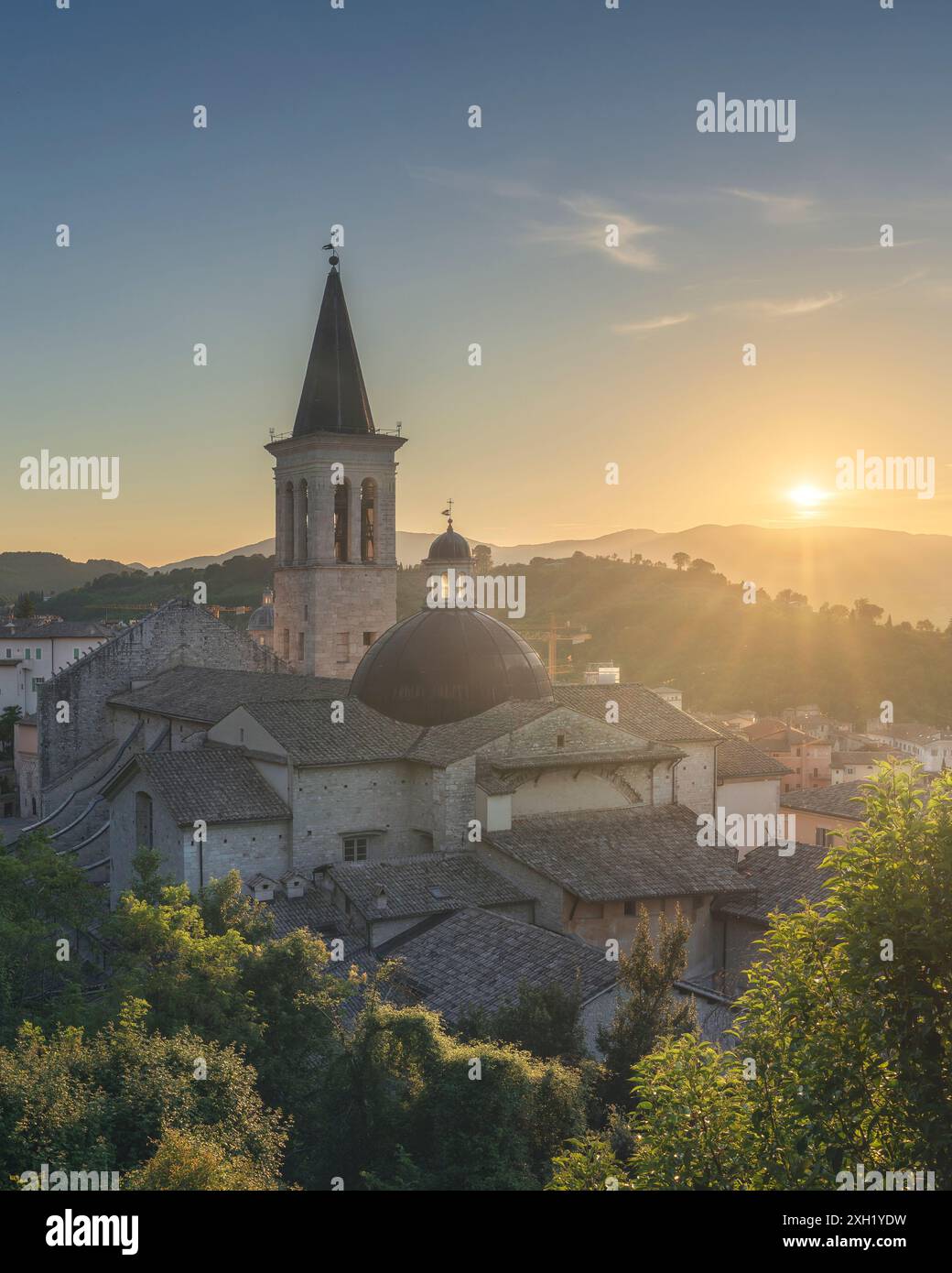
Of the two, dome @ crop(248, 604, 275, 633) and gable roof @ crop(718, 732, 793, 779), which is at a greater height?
dome @ crop(248, 604, 275, 633)

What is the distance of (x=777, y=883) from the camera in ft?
92.7

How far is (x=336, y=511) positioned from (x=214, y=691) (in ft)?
34.9

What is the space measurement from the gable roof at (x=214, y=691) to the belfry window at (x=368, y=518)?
7.98m

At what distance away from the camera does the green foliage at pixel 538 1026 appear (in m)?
18.8

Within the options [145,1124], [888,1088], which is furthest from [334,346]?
[888,1088]

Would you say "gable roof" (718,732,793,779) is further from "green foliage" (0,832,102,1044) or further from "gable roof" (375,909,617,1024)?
"green foliage" (0,832,102,1044)

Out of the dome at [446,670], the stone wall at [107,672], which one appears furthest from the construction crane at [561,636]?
the dome at [446,670]

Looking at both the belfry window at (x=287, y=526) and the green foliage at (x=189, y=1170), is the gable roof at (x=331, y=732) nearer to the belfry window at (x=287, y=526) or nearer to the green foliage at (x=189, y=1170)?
the green foliage at (x=189, y=1170)

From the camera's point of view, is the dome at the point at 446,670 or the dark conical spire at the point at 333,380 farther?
the dark conical spire at the point at 333,380

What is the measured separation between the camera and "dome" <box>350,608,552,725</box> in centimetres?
3203

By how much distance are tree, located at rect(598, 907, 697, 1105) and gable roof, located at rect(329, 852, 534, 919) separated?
683cm

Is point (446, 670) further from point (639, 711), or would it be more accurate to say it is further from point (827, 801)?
point (827, 801)

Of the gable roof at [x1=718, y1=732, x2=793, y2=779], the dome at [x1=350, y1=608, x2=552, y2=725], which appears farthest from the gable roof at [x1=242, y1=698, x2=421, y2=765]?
the gable roof at [x1=718, y1=732, x2=793, y2=779]

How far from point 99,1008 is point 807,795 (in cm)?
Result: 3512
